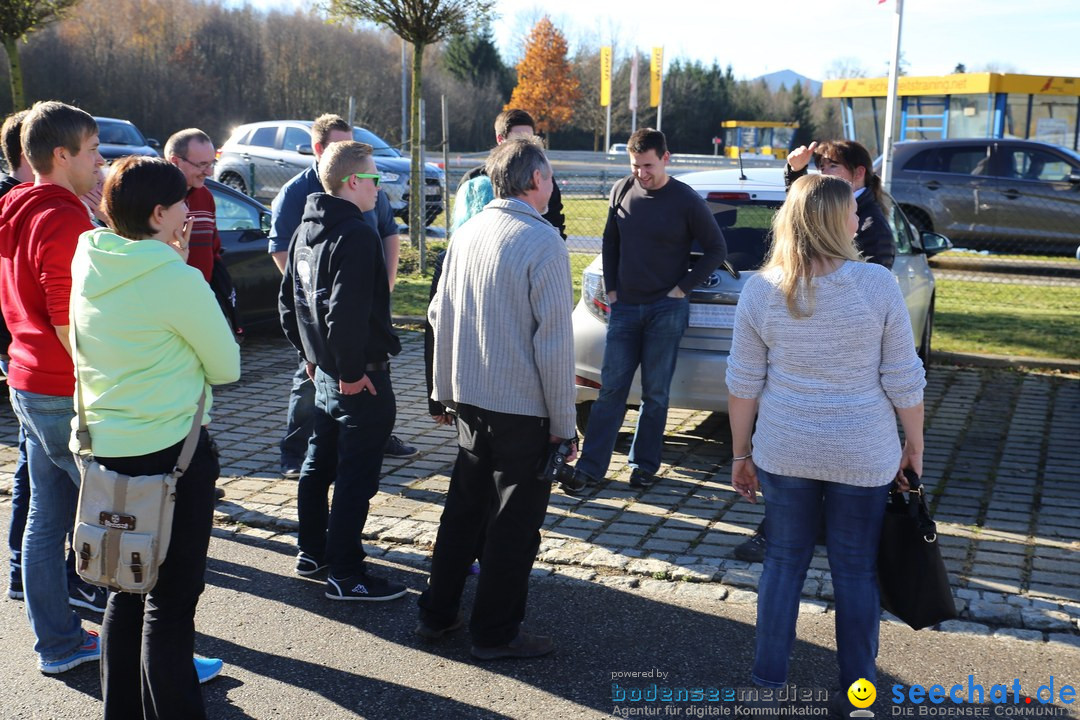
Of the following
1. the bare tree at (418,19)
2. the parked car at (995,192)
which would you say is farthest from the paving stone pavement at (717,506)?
the parked car at (995,192)

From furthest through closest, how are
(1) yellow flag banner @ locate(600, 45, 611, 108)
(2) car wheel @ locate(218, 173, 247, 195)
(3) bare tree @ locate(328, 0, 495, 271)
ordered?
1. (1) yellow flag banner @ locate(600, 45, 611, 108)
2. (2) car wheel @ locate(218, 173, 247, 195)
3. (3) bare tree @ locate(328, 0, 495, 271)

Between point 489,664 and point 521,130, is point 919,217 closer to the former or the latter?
point 521,130

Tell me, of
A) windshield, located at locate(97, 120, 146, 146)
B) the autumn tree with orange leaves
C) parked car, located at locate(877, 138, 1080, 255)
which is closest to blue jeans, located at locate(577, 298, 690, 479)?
parked car, located at locate(877, 138, 1080, 255)

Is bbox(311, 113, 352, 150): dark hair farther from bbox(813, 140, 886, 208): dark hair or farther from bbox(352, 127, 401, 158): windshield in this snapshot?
bbox(352, 127, 401, 158): windshield

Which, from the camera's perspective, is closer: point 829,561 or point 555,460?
point 829,561

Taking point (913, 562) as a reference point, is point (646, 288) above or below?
above

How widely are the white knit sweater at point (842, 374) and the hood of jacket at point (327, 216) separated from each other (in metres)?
1.80

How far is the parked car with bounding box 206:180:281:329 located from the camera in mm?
9492

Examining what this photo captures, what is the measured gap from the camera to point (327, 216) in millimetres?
4332

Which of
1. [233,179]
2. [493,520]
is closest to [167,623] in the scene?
[493,520]

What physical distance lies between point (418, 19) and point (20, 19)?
530 cm

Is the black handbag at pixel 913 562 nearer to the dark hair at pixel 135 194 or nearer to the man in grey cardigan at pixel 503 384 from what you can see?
the man in grey cardigan at pixel 503 384

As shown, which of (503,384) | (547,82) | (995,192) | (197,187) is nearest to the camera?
(503,384)

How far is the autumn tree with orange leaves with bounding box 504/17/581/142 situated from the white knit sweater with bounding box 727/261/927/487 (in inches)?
2681
